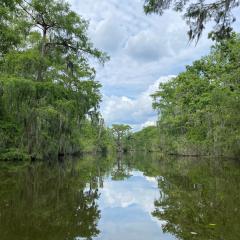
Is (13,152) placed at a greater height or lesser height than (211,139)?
lesser

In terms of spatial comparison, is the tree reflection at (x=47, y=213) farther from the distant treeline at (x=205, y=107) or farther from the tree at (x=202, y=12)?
the distant treeline at (x=205, y=107)

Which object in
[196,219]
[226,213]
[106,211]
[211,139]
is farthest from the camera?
[211,139]

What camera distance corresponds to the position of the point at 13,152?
2242cm

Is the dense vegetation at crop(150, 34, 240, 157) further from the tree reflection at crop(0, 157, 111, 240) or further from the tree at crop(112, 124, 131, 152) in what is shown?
the tree at crop(112, 124, 131, 152)

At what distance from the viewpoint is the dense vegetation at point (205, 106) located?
27.5 m

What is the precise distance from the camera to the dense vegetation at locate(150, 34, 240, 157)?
27.5 metres

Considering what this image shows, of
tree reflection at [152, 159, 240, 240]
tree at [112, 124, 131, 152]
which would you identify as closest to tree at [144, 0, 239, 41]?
tree reflection at [152, 159, 240, 240]

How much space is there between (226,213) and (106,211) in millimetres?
2508

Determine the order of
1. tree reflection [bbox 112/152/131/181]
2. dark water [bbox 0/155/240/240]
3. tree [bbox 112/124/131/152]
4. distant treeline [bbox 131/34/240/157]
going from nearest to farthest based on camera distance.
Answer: dark water [bbox 0/155/240/240]
tree reflection [bbox 112/152/131/181]
distant treeline [bbox 131/34/240/157]
tree [bbox 112/124/131/152]

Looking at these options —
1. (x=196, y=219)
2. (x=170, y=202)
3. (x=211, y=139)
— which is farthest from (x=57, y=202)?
(x=211, y=139)

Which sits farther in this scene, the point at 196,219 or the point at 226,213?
the point at 226,213

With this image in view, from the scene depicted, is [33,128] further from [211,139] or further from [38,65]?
[211,139]

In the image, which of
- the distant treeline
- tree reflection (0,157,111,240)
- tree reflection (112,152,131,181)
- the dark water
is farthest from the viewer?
the distant treeline

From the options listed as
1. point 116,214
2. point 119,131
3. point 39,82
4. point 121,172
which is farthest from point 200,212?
point 119,131
